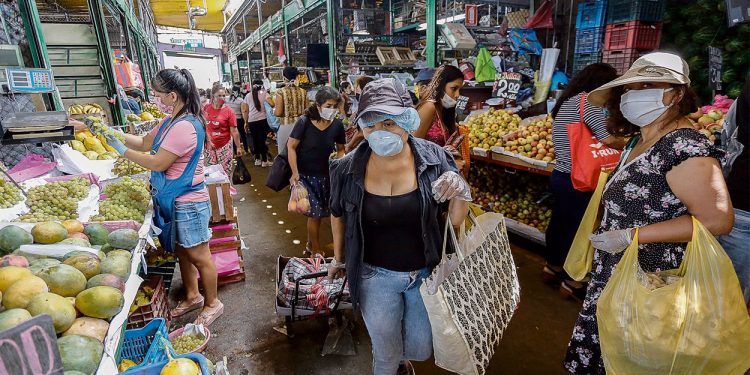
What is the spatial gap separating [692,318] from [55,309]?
2.21m

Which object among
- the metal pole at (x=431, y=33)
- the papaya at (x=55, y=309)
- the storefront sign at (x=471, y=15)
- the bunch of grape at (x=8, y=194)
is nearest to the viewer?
the papaya at (x=55, y=309)

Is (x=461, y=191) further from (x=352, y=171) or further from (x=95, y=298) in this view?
(x=95, y=298)

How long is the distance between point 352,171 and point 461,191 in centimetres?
50

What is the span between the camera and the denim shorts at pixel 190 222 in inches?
110

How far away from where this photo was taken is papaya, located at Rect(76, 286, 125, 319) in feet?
4.47

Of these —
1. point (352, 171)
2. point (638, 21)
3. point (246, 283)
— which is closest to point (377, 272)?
point (352, 171)

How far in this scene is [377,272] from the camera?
190 centimetres

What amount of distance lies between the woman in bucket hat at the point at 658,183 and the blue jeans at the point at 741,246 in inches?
22.9

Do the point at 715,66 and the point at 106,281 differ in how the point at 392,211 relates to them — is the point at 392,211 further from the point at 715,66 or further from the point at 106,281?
the point at 715,66

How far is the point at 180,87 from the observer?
2658 millimetres

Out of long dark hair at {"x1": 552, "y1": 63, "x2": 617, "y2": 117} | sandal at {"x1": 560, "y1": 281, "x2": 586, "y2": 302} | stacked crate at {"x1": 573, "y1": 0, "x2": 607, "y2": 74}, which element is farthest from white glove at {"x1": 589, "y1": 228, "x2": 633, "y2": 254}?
stacked crate at {"x1": 573, "y1": 0, "x2": 607, "y2": 74}

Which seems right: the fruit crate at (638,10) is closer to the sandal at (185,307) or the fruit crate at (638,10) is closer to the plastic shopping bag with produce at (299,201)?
the plastic shopping bag with produce at (299,201)

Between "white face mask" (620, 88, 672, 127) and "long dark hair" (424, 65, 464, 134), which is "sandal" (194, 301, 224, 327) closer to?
"long dark hair" (424, 65, 464, 134)

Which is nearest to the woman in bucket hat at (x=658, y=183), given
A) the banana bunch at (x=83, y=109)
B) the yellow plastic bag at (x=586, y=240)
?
the yellow plastic bag at (x=586, y=240)
